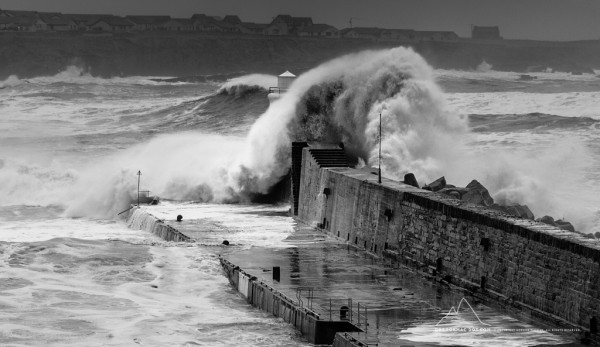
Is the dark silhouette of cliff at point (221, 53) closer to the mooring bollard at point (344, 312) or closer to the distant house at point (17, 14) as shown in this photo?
the distant house at point (17, 14)

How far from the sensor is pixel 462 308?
68.0 feet

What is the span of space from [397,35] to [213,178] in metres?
102

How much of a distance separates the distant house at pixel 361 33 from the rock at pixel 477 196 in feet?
349

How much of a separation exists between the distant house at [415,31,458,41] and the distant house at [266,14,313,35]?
1047 cm

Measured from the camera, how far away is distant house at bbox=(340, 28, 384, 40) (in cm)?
13650

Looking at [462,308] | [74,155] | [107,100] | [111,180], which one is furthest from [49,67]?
[462,308]

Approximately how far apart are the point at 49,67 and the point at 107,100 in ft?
129

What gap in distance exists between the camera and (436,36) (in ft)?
448

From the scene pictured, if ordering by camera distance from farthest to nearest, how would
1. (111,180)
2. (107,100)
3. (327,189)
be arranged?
(107,100) < (111,180) < (327,189)

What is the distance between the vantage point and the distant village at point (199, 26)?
135 m

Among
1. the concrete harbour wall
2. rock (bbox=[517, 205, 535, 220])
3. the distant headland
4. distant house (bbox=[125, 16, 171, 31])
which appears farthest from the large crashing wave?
distant house (bbox=[125, 16, 171, 31])

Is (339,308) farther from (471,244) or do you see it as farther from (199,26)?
(199,26)

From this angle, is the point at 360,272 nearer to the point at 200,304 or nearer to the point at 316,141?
the point at 200,304

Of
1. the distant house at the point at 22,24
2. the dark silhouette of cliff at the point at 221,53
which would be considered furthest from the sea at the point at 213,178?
the distant house at the point at 22,24
